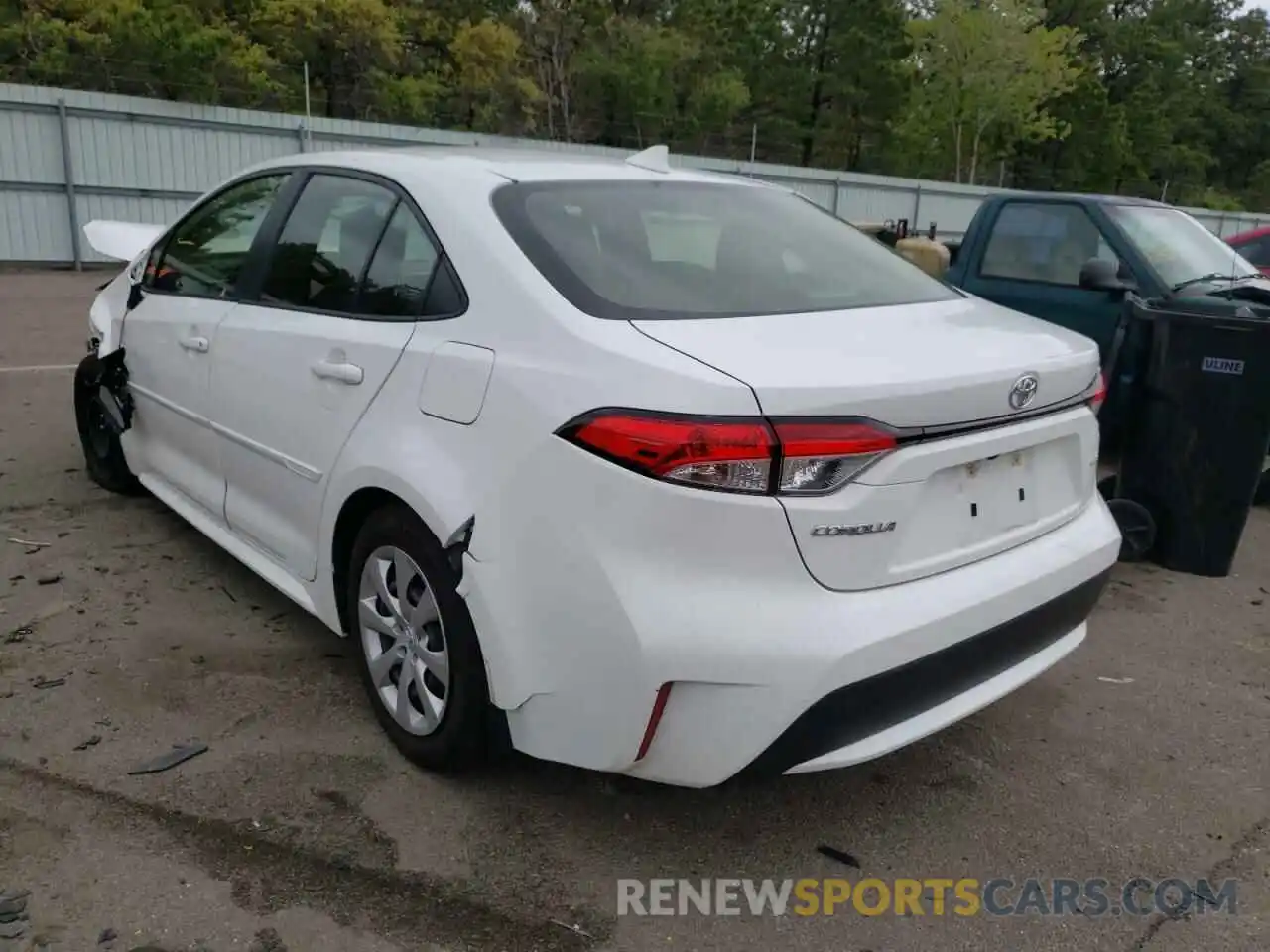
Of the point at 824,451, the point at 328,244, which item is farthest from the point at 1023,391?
the point at 328,244

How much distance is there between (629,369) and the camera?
223 centimetres

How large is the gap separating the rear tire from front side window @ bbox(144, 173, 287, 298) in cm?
91

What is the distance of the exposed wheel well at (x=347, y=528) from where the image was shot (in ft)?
9.30

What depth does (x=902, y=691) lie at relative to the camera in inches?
92.1

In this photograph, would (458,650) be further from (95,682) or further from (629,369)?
(95,682)

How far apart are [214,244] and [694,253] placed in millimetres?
2065

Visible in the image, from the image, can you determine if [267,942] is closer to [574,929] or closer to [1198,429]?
[574,929]

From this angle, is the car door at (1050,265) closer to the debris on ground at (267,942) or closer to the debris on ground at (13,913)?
the debris on ground at (267,942)

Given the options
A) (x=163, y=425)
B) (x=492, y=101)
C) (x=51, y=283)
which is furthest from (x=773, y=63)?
(x=163, y=425)

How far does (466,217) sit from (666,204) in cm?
69

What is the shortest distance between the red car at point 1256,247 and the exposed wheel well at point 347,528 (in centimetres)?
855

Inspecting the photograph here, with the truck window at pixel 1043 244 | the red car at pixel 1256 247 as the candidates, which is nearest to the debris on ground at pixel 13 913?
the truck window at pixel 1043 244

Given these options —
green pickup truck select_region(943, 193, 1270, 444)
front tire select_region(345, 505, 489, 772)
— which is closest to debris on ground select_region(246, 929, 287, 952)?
front tire select_region(345, 505, 489, 772)

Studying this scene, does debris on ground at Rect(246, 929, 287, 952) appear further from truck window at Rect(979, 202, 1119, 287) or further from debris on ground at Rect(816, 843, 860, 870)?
truck window at Rect(979, 202, 1119, 287)
